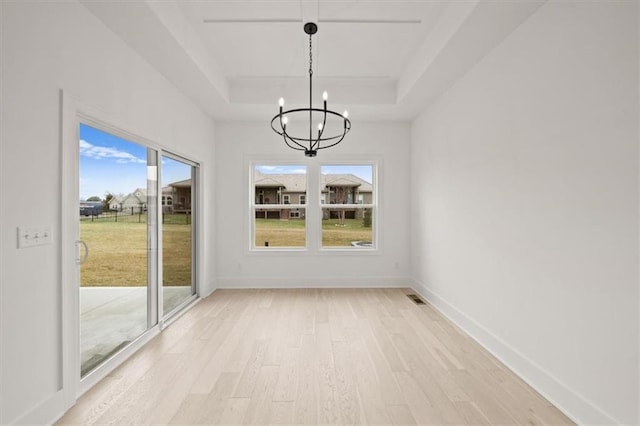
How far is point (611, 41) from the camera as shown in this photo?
Answer: 1786 mm

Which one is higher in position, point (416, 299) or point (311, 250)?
point (311, 250)

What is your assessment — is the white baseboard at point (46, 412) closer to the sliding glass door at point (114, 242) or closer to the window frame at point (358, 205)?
the sliding glass door at point (114, 242)

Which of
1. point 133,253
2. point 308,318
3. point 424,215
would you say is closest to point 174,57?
point 133,253

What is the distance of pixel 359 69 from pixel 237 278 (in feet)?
11.8

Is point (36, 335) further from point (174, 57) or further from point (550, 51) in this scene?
point (550, 51)

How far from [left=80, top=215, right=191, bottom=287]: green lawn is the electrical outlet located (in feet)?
1.24

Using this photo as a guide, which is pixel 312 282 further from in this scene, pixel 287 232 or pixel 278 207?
pixel 278 207

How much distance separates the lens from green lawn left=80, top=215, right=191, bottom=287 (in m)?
2.39

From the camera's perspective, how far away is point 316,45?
3387mm

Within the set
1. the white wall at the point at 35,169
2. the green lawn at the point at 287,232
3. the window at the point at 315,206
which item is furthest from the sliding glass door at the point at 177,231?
the white wall at the point at 35,169

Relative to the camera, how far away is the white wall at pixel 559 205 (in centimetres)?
174

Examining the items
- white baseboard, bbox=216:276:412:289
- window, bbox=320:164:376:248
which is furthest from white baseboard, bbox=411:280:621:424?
window, bbox=320:164:376:248

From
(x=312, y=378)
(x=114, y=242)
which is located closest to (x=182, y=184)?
(x=114, y=242)

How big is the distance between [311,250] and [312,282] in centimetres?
52
